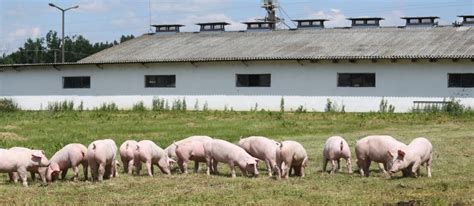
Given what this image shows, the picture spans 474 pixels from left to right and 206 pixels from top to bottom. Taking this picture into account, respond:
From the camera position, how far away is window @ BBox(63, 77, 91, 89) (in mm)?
45188

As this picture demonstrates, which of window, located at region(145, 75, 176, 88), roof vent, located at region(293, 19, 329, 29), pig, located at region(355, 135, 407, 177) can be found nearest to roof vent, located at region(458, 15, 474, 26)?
roof vent, located at region(293, 19, 329, 29)

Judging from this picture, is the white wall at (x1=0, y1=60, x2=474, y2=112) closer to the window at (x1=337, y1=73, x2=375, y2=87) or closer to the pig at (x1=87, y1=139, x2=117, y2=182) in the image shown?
the window at (x1=337, y1=73, x2=375, y2=87)

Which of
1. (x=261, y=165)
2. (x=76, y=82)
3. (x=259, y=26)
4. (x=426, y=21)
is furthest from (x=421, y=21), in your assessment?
(x=261, y=165)

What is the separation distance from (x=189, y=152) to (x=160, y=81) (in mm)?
27317

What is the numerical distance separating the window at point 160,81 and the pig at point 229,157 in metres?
27.0

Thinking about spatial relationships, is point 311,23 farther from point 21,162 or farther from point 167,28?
point 21,162

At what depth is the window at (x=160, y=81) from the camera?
43.0 m

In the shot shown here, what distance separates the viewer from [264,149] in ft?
52.2

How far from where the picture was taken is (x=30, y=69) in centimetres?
4659

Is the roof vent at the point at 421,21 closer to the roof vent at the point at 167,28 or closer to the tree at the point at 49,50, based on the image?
the roof vent at the point at 167,28

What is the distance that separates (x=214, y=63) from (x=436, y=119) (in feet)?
44.7

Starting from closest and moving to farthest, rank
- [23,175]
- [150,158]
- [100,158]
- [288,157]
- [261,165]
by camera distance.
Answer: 1. [23,175]
2. [100,158]
3. [288,157]
4. [150,158]
5. [261,165]

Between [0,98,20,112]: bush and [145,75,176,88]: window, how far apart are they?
773cm

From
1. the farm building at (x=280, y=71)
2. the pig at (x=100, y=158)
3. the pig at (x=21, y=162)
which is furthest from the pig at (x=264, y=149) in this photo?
the farm building at (x=280, y=71)
